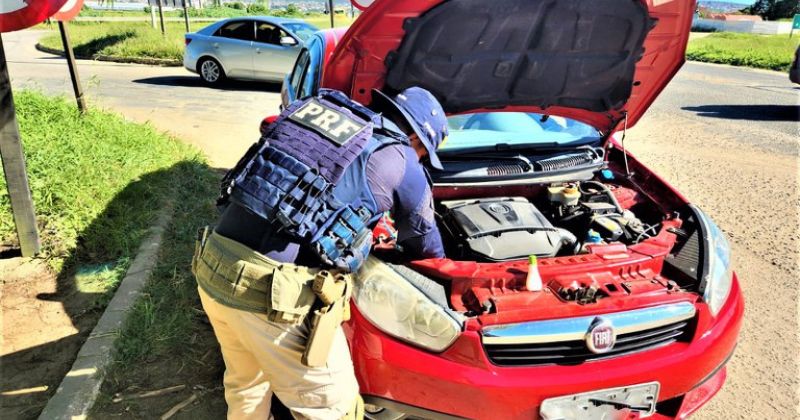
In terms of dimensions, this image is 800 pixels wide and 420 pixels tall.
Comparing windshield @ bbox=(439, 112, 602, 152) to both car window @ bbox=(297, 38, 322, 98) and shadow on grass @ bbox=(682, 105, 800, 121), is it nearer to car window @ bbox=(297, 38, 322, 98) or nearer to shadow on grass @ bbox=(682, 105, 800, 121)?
car window @ bbox=(297, 38, 322, 98)

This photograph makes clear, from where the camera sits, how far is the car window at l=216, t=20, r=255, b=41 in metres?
10.6

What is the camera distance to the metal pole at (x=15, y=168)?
11.2ft

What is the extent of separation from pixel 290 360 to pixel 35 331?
6.60 ft

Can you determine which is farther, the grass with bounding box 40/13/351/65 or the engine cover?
the grass with bounding box 40/13/351/65

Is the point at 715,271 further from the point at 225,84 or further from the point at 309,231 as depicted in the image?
the point at 225,84

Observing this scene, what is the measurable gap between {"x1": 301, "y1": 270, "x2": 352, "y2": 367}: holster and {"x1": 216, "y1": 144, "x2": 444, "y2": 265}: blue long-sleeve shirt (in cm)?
13

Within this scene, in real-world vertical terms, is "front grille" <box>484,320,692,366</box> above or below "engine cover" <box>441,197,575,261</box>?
below

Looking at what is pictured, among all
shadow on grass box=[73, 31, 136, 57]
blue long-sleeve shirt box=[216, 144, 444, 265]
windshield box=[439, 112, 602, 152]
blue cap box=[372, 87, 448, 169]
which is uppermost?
blue cap box=[372, 87, 448, 169]

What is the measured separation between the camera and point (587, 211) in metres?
2.88

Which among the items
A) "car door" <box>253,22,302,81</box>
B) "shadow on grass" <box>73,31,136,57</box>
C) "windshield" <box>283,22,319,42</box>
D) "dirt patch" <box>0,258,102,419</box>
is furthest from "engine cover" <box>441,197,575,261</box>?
"shadow on grass" <box>73,31,136,57</box>

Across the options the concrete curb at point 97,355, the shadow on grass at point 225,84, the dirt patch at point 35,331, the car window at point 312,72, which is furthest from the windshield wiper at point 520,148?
the shadow on grass at point 225,84

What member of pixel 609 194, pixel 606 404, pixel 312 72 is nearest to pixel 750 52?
pixel 609 194

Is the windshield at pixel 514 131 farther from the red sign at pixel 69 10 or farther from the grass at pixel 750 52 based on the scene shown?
the grass at pixel 750 52

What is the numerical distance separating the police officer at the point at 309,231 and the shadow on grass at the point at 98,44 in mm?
15188
